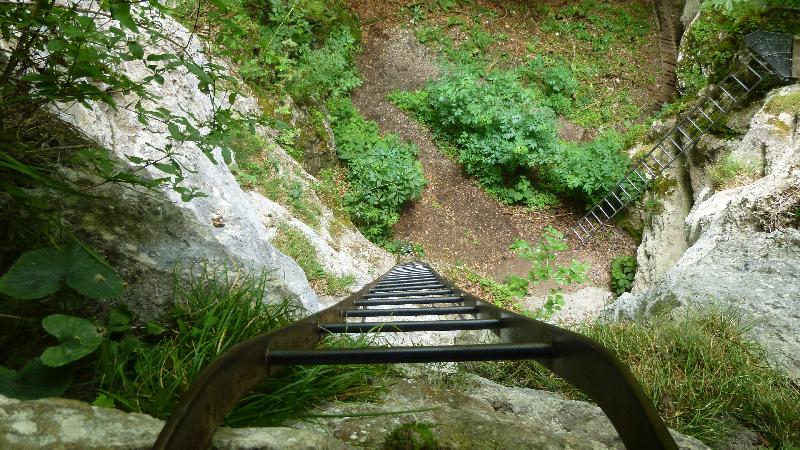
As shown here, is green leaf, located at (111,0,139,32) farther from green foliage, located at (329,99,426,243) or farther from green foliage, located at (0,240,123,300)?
green foliage, located at (329,99,426,243)

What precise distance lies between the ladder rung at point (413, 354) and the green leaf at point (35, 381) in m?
0.44

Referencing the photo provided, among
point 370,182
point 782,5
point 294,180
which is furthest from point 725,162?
point 294,180

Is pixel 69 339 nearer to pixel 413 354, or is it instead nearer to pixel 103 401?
pixel 103 401

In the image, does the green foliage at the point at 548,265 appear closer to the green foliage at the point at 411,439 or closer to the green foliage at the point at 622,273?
the green foliage at the point at 622,273

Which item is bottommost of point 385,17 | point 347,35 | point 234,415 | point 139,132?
point 234,415

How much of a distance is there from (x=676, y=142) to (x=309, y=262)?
8276mm

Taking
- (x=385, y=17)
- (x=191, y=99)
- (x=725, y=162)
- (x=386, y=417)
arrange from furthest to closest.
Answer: (x=385, y=17), (x=725, y=162), (x=191, y=99), (x=386, y=417)

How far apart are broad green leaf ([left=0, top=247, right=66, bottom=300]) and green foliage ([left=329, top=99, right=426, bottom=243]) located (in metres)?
7.72

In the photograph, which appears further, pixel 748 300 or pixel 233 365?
pixel 748 300

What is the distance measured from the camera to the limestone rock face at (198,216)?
1.96m

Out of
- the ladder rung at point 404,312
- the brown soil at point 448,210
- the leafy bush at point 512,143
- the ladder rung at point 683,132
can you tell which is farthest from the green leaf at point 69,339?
the ladder rung at point 683,132

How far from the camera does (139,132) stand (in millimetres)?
3717

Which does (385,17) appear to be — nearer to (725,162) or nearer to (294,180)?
(294,180)

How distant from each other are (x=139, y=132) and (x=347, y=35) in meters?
8.30
